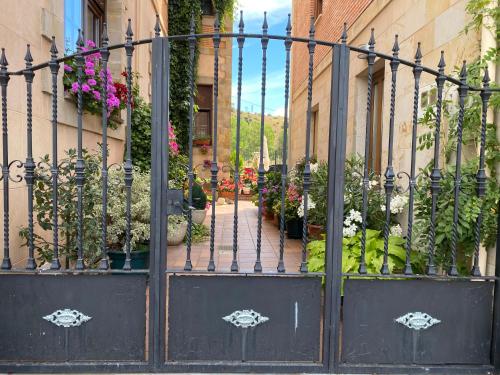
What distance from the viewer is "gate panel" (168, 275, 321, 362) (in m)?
2.57

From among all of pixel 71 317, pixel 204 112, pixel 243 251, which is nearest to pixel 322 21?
pixel 204 112

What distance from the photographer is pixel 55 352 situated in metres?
2.55

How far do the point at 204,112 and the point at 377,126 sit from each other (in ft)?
27.9

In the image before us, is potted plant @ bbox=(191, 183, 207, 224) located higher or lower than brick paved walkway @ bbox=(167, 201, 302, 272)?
higher

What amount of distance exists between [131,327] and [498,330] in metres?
2.38

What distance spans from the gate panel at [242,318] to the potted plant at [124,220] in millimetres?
1671

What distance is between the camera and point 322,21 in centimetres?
902

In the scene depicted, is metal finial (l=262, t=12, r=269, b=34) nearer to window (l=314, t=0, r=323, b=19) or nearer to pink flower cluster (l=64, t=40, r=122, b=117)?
pink flower cluster (l=64, t=40, r=122, b=117)

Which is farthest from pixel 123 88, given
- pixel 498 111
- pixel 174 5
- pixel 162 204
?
pixel 174 5

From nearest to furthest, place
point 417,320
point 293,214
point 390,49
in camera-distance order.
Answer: point 417,320
point 390,49
point 293,214

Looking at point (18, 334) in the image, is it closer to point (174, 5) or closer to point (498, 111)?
point (498, 111)

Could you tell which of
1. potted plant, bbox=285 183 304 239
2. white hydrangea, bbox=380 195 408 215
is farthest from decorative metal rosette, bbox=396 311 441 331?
potted plant, bbox=285 183 304 239

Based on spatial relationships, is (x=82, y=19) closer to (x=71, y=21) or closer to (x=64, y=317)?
(x=71, y=21)

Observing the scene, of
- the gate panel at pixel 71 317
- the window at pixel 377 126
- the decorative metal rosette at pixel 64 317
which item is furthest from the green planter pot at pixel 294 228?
the decorative metal rosette at pixel 64 317
